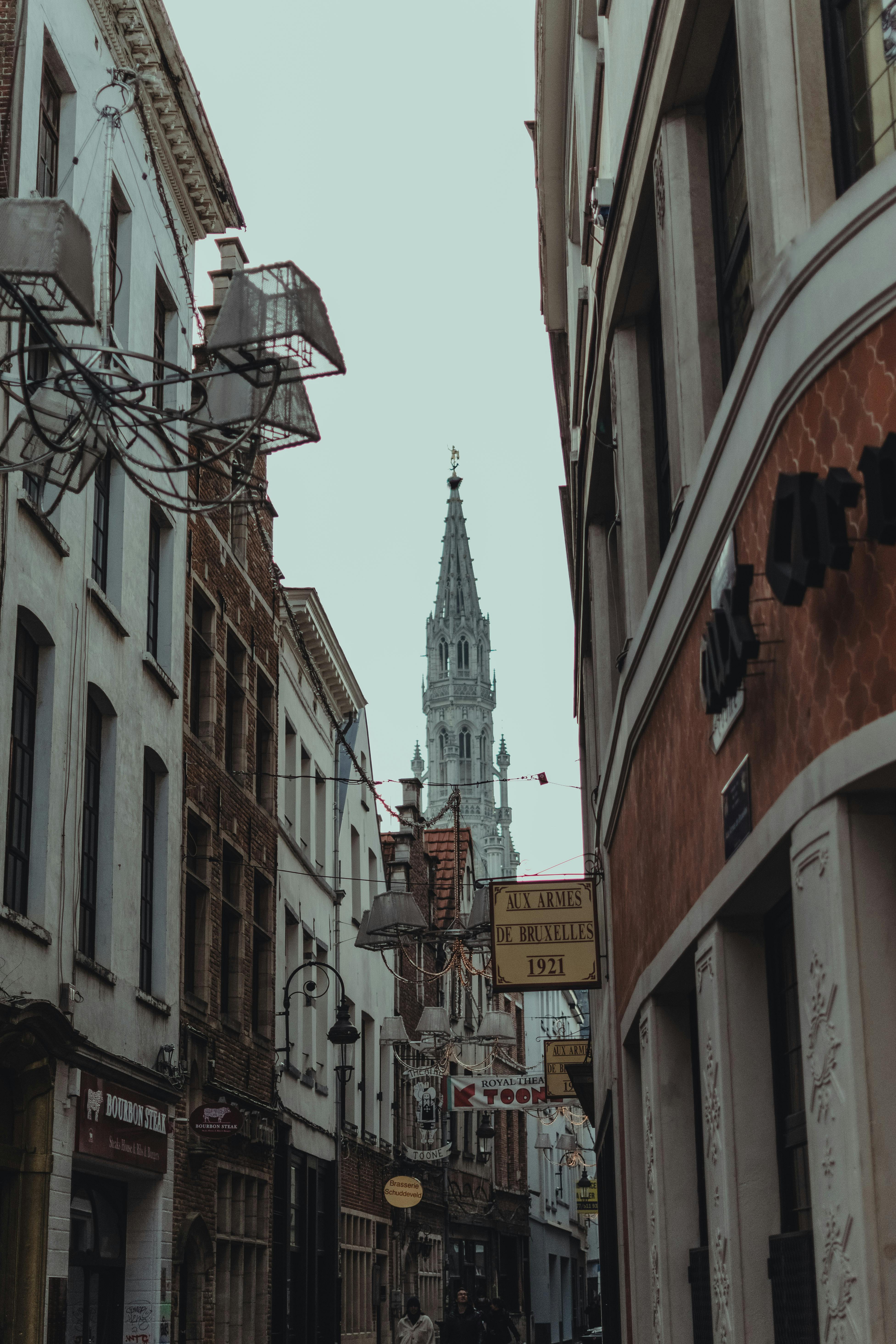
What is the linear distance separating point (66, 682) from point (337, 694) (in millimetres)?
17693

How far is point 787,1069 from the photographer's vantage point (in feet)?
22.8

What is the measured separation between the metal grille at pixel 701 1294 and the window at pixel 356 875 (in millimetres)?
25440

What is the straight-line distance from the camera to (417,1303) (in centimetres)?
2409

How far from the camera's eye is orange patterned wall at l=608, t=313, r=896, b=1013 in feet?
15.9

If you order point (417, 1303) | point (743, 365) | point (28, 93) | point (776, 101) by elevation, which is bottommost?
point (417, 1303)

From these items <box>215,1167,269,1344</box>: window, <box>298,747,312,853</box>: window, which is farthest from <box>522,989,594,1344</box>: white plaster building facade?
<box>215,1167,269,1344</box>: window

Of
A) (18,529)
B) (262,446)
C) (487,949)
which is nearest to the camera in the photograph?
(262,446)

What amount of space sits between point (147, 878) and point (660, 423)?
10775 millimetres

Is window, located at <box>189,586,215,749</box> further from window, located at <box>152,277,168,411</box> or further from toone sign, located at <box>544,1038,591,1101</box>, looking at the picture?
toone sign, located at <box>544,1038,591,1101</box>

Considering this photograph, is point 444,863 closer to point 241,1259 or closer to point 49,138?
point 241,1259

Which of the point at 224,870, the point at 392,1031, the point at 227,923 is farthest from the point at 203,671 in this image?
the point at 392,1031

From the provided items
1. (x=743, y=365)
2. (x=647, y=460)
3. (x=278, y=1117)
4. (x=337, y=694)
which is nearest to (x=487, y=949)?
(x=337, y=694)

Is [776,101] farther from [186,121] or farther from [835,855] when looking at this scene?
[186,121]

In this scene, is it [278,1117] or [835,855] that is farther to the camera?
[278,1117]
